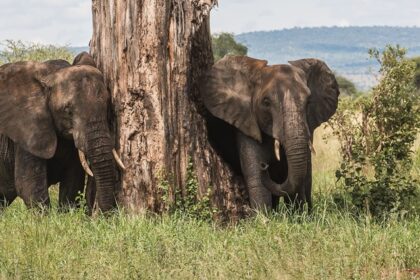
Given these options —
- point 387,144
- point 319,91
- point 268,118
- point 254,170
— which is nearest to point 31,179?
point 254,170

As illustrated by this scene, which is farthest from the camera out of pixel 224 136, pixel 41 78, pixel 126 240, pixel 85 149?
pixel 224 136

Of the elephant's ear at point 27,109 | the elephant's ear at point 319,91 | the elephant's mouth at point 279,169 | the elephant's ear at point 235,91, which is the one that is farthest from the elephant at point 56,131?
the elephant's ear at point 319,91

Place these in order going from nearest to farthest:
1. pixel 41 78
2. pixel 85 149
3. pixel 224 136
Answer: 1. pixel 85 149
2. pixel 41 78
3. pixel 224 136

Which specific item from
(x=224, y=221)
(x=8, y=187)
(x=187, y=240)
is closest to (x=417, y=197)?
(x=224, y=221)

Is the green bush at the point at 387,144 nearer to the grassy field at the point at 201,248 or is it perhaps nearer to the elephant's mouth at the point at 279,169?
the elephant's mouth at the point at 279,169

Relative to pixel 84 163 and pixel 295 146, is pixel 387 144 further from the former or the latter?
pixel 84 163

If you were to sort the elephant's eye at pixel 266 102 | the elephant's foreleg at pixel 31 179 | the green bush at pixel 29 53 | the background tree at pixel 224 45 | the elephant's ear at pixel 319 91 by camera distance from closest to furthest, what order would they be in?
the elephant's eye at pixel 266 102 → the elephant's foreleg at pixel 31 179 → the elephant's ear at pixel 319 91 → the green bush at pixel 29 53 → the background tree at pixel 224 45

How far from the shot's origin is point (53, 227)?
7047mm

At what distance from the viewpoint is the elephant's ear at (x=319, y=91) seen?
889 cm

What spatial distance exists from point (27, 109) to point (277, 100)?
86.8 inches

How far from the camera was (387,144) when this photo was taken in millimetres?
9508

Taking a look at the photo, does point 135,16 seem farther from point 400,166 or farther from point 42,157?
point 400,166

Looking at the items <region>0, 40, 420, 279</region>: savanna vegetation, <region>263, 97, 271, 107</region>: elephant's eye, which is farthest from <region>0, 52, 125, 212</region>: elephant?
<region>263, 97, 271, 107</region>: elephant's eye

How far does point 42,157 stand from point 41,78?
0.71m
